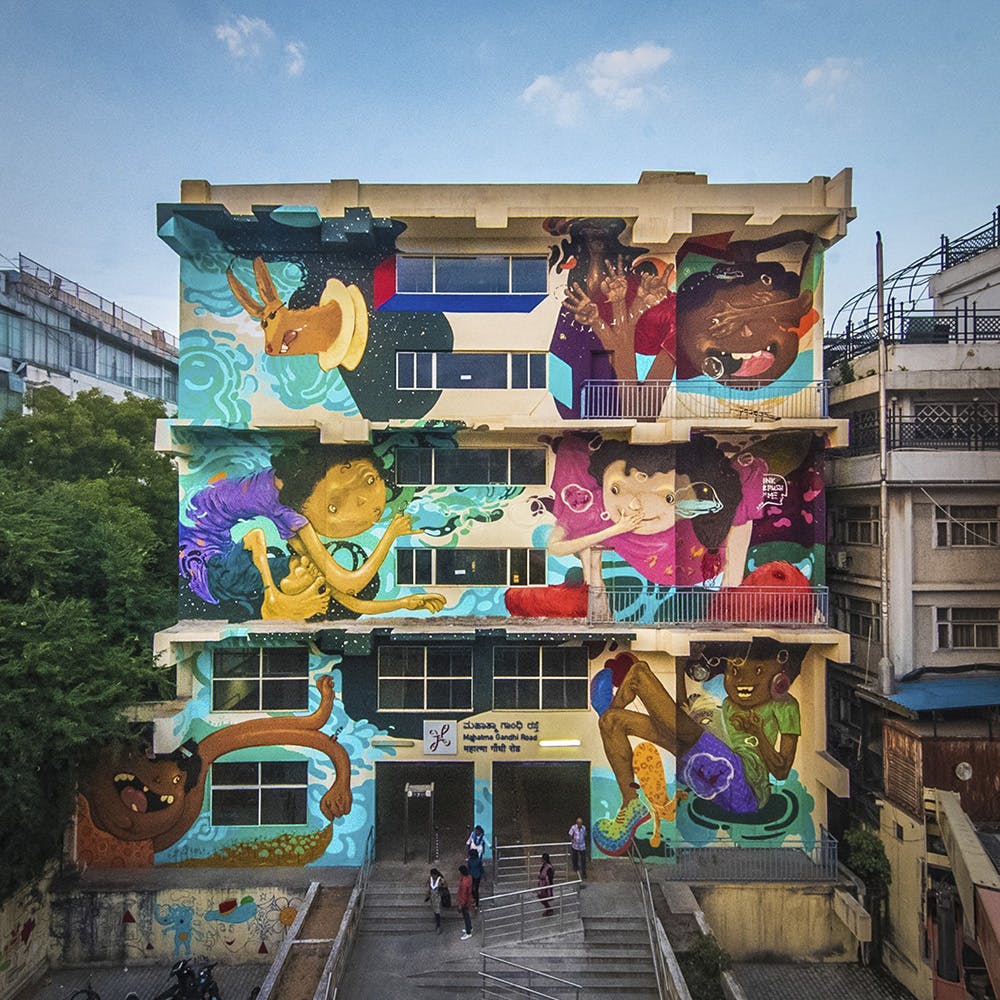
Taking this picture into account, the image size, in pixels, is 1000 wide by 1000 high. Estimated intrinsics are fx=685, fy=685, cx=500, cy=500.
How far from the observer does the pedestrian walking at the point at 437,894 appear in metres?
12.7

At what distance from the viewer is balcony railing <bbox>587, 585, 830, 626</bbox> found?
15.0m

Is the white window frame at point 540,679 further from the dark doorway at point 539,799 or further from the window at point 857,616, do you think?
the window at point 857,616

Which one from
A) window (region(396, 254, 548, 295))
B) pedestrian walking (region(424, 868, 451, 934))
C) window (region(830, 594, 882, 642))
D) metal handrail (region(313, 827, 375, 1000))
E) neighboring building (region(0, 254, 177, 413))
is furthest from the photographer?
neighboring building (region(0, 254, 177, 413))

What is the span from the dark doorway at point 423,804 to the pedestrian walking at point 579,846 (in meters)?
2.37

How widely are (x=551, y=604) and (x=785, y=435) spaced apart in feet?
21.2

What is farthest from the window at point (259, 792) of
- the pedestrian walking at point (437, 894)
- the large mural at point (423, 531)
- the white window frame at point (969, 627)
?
the white window frame at point (969, 627)

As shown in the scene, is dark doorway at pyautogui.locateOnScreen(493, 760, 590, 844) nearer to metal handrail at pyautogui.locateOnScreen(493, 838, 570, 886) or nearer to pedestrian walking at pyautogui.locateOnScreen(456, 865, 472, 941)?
metal handrail at pyautogui.locateOnScreen(493, 838, 570, 886)

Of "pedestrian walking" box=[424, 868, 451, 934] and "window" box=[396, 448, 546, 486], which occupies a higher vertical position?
"window" box=[396, 448, 546, 486]

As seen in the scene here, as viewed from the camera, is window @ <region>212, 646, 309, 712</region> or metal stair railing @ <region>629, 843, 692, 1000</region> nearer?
metal stair railing @ <region>629, 843, 692, 1000</region>

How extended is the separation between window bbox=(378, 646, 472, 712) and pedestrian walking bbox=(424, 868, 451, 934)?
3355 mm

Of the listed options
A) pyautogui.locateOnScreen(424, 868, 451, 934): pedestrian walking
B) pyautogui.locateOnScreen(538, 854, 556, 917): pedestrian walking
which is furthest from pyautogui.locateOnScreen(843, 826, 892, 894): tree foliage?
pyautogui.locateOnScreen(424, 868, 451, 934): pedestrian walking

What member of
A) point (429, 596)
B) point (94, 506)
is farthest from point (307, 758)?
point (94, 506)

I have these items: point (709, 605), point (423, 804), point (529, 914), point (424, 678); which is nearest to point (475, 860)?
point (529, 914)

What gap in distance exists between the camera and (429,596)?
598 inches
